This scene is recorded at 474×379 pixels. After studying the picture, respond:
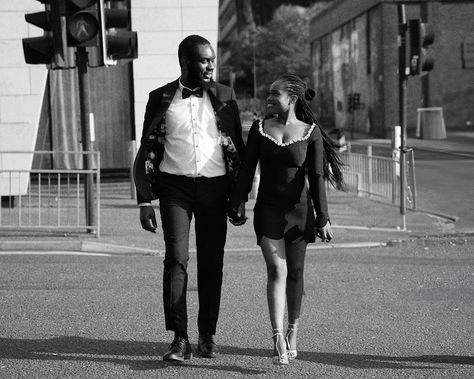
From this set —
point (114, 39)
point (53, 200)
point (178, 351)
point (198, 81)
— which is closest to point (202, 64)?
point (198, 81)

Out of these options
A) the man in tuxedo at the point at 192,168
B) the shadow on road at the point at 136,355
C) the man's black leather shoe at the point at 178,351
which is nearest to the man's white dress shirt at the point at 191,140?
the man in tuxedo at the point at 192,168

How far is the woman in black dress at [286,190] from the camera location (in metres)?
6.30

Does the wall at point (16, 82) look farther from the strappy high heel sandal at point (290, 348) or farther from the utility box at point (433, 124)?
the utility box at point (433, 124)

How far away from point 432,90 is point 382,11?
15.3 feet

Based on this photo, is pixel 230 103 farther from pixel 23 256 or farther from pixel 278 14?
pixel 278 14

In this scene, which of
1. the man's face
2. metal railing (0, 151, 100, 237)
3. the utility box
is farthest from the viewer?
A: the utility box

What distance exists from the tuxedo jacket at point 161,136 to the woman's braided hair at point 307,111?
1.24ft

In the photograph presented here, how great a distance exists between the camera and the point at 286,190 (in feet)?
20.7

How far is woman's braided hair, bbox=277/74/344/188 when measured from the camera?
6.38 metres

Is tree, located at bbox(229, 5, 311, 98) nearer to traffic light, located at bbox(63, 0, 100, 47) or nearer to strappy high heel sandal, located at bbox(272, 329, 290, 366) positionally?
traffic light, located at bbox(63, 0, 100, 47)

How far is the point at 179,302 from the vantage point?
6305 mm

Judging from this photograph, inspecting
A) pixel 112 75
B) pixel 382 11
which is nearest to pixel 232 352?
pixel 112 75

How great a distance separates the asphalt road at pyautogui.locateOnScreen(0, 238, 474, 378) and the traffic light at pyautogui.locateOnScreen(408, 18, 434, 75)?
576cm

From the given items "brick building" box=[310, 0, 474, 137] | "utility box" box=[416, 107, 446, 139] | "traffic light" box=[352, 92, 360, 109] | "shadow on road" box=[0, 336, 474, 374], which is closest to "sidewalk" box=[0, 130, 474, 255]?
"shadow on road" box=[0, 336, 474, 374]
